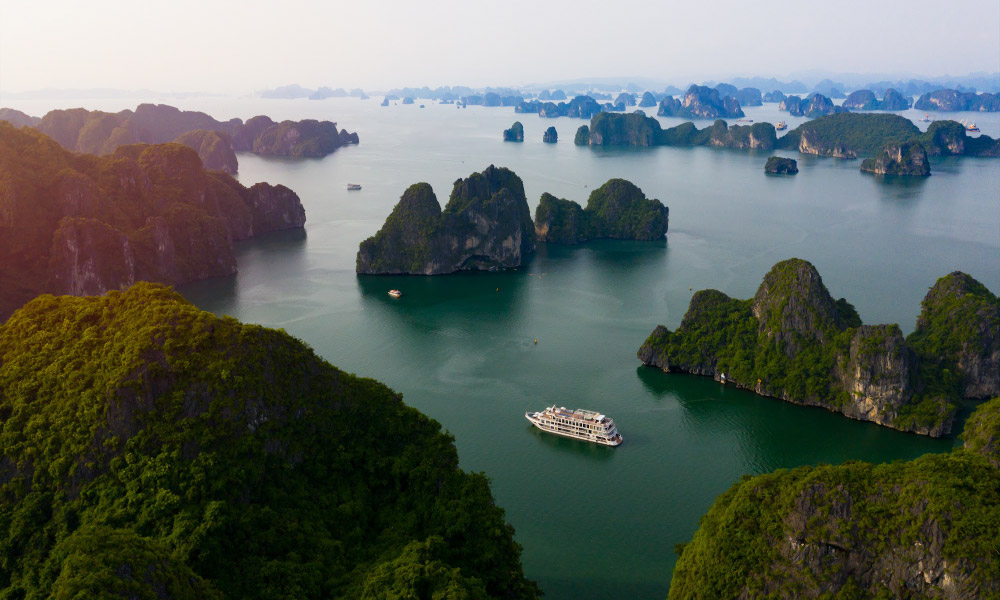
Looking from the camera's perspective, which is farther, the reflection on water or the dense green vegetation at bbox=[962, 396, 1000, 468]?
the reflection on water

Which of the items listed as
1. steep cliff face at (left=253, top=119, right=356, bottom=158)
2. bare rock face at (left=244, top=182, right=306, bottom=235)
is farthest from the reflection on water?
steep cliff face at (left=253, top=119, right=356, bottom=158)

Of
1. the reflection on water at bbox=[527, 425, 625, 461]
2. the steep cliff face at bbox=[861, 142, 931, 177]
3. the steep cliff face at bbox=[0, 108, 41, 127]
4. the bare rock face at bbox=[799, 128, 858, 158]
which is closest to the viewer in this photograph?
the reflection on water at bbox=[527, 425, 625, 461]

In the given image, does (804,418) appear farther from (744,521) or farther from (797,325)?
(744,521)

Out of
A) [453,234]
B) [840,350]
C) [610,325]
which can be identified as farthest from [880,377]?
[453,234]

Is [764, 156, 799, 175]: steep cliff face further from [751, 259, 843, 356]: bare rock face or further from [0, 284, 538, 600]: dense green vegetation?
[0, 284, 538, 600]: dense green vegetation

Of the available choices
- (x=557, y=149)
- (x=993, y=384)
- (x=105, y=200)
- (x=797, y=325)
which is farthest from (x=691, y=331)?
(x=557, y=149)

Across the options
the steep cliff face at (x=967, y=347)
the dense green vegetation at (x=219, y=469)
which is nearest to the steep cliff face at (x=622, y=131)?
the steep cliff face at (x=967, y=347)
